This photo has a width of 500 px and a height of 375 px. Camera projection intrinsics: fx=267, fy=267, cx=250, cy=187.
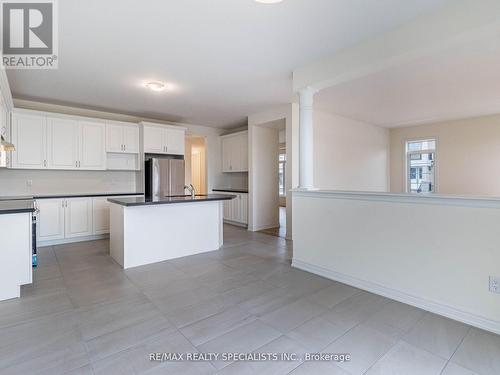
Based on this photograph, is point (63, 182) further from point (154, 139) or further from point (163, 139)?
point (163, 139)

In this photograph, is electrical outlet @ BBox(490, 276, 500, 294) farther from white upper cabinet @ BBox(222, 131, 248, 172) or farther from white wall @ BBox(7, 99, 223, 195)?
white wall @ BBox(7, 99, 223, 195)

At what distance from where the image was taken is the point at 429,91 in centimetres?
418

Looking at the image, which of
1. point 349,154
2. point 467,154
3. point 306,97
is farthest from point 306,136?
point 467,154

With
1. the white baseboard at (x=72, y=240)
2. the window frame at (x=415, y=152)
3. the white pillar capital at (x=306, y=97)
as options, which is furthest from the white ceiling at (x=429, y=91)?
the white baseboard at (x=72, y=240)

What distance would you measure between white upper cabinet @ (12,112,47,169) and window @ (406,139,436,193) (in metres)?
8.08

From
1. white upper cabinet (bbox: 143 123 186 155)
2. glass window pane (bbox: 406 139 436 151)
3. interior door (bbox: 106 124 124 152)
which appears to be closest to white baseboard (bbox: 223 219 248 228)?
white upper cabinet (bbox: 143 123 186 155)

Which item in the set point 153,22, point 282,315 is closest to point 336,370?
point 282,315

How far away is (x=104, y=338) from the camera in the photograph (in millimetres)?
1882

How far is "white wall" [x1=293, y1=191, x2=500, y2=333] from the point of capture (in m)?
2.05

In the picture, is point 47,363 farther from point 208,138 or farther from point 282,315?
point 208,138

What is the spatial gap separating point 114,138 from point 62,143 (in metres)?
0.85

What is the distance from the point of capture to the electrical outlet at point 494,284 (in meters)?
1.98

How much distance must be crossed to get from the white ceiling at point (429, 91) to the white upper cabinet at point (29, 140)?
15.5ft

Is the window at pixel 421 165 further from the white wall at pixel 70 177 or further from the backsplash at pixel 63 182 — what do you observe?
the backsplash at pixel 63 182
